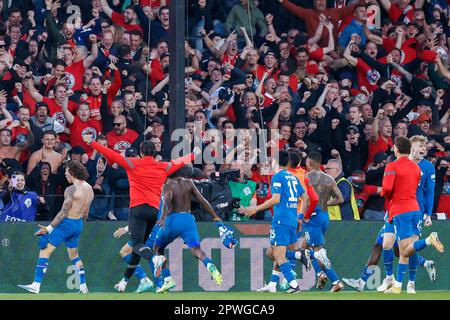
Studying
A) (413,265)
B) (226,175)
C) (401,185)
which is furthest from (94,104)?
(401,185)

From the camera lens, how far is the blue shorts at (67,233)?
19953 mm

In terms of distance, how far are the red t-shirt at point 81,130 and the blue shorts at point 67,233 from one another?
2960 mm

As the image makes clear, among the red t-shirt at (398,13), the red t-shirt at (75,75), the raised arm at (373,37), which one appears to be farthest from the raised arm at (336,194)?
the red t-shirt at (398,13)

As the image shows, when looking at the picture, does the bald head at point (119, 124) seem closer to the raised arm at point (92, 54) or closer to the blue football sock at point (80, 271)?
the raised arm at point (92, 54)

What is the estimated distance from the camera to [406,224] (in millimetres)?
18078

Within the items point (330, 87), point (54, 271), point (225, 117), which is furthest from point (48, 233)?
point (330, 87)

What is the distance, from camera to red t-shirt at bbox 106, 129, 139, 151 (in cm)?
2303

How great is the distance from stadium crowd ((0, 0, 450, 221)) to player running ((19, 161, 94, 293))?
1.06 meters

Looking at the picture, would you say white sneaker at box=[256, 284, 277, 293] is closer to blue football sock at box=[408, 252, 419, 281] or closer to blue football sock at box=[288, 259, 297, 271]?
blue football sock at box=[288, 259, 297, 271]

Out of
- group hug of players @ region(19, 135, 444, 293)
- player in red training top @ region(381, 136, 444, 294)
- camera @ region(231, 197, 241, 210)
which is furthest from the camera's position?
camera @ region(231, 197, 241, 210)

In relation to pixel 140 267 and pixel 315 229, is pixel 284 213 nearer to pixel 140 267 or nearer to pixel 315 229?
pixel 315 229

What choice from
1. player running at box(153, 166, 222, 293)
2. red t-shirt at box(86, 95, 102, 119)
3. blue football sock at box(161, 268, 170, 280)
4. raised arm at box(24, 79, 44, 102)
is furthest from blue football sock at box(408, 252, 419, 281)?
raised arm at box(24, 79, 44, 102)

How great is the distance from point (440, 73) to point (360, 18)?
1.86 meters
